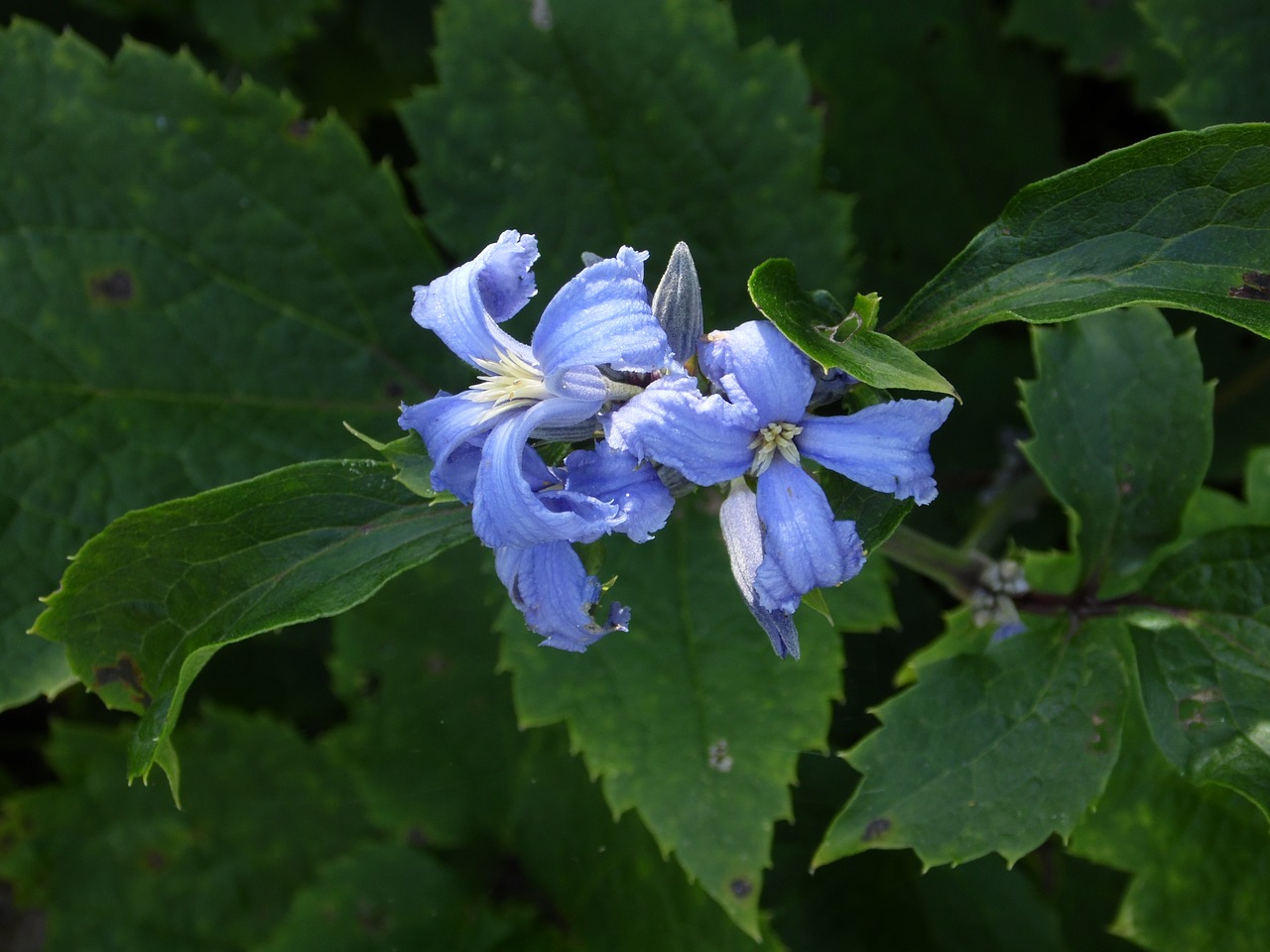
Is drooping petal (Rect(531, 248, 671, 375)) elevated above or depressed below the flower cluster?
above

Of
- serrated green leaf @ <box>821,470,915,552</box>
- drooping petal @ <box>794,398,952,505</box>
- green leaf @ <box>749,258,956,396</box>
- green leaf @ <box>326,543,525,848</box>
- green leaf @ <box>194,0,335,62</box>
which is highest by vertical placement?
green leaf @ <box>194,0,335,62</box>

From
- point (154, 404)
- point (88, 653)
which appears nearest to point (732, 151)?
point (154, 404)

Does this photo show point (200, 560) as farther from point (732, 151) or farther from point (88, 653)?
point (732, 151)

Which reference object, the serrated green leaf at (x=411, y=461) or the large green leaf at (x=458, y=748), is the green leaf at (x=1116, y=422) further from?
the large green leaf at (x=458, y=748)

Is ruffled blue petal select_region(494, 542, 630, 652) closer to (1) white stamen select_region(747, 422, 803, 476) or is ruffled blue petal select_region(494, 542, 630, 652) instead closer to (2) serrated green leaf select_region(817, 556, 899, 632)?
(1) white stamen select_region(747, 422, 803, 476)

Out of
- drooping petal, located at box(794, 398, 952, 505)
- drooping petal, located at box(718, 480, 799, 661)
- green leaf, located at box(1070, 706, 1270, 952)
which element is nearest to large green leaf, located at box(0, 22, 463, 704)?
drooping petal, located at box(718, 480, 799, 661)

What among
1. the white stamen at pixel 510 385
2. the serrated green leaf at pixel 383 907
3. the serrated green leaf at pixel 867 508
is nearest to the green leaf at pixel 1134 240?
the serrated green leaf at pixel 867 508
